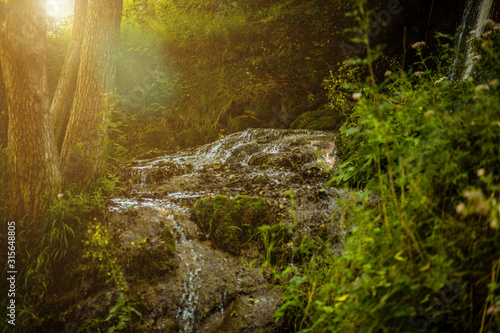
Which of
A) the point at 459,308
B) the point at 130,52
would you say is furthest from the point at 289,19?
the point at 459,308

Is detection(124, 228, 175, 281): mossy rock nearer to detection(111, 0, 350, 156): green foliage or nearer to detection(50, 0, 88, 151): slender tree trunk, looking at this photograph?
detection(50, 0, 88, 151): slender tree trunk

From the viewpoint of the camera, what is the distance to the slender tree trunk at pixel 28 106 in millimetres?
3172

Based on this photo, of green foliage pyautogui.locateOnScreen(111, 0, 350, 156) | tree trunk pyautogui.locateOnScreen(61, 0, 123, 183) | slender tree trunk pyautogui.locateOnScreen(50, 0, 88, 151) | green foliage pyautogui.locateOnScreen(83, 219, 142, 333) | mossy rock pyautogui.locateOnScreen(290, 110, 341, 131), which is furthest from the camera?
green foliage pyautogui.locateOnScreen(111, 0, 350, 156)

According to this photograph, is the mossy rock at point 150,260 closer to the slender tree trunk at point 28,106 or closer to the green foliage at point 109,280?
the green foliage at point 109,280

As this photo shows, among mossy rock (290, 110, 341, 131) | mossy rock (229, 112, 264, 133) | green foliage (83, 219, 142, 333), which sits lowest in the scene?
green foliage (83, 219, 142, 333)

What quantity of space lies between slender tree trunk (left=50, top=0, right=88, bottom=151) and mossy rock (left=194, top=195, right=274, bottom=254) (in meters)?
2.23

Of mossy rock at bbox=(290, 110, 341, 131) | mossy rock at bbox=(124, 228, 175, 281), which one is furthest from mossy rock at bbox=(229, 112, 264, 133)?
mossy rock at bbox=(124, 228, 175, 281)

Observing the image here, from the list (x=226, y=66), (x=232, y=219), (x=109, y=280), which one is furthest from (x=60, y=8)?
(x=109, y=280)

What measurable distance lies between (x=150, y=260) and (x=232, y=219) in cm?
118

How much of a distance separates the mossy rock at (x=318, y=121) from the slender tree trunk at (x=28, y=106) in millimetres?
6450

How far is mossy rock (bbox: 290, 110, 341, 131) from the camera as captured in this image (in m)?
8.20

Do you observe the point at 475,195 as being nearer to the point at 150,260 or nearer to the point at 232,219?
the point at 232,219

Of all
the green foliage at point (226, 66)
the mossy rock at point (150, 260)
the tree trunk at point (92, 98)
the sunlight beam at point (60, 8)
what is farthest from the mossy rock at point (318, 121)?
the sunlight beam at point (60, 8)

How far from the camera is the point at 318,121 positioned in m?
8.36
